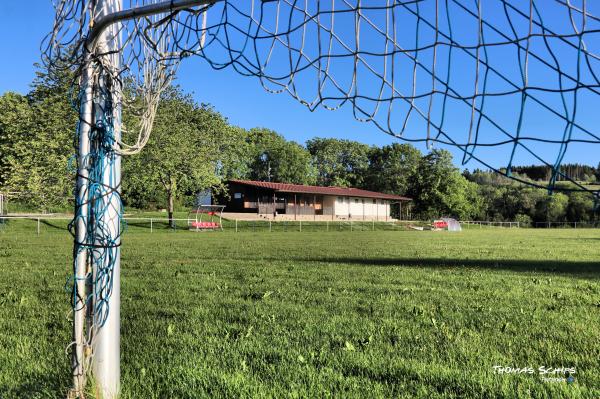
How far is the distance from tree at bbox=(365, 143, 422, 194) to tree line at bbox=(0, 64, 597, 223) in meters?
0.14

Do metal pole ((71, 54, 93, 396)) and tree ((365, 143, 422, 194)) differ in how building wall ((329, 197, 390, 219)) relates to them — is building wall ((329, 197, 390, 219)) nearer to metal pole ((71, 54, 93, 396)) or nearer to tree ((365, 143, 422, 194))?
tree ((365, 143, 422, 194))

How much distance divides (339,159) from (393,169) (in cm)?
893

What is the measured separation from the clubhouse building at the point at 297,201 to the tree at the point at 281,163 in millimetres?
12631

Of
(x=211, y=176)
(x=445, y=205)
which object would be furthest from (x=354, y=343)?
(x=445, y=205)

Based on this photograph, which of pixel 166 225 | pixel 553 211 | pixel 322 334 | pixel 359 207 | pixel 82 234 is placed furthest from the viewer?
pixel 553 211

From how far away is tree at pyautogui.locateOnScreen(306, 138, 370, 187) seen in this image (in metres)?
70.4

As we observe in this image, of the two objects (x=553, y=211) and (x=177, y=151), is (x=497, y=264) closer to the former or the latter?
(x=177, y=151)

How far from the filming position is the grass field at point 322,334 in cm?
282

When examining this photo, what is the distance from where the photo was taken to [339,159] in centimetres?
7188

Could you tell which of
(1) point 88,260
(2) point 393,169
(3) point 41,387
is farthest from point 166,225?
(2) point 393,169

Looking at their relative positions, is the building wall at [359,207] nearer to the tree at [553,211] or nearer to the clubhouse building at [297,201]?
the clubhouse building at [297,201]

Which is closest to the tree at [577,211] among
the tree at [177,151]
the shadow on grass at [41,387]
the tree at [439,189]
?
the tree at [439,189]

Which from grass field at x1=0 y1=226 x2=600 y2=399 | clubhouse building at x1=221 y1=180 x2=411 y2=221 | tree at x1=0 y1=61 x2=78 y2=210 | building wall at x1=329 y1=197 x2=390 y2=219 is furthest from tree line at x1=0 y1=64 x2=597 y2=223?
building wall at x1=329 y1=197 x2=390 y2=219

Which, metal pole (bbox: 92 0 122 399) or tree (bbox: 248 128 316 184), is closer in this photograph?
metal pole (bbox: 92 0 122 399)
